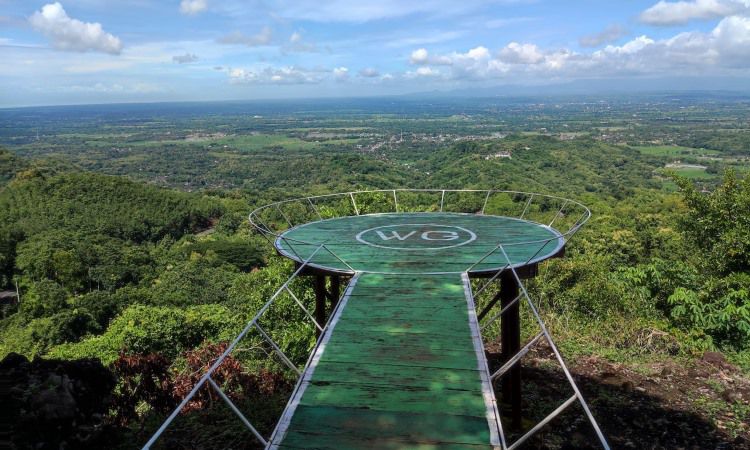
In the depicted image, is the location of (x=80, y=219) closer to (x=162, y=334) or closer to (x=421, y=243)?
(x=162, y=334)

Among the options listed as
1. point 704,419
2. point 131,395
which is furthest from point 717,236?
point 131,395

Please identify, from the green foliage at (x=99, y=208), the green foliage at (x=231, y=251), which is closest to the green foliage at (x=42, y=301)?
the green foliage at (x=231, y=251)

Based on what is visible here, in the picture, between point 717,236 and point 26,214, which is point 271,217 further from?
point 717,236

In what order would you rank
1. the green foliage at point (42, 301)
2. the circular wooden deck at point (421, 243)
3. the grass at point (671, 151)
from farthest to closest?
the grass at point (671, 151) → the green foliage at point (42, 301) → the circular wooden deck at point (421, 243)

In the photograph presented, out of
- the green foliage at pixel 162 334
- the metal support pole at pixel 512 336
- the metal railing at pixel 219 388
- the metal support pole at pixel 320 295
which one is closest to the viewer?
the metal railing at pixel 219 388

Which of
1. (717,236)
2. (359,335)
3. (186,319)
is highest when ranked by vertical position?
(359,335)

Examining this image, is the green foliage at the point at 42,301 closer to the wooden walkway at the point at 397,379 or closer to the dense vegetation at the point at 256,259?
the dense vegetation at the point at 256,259
